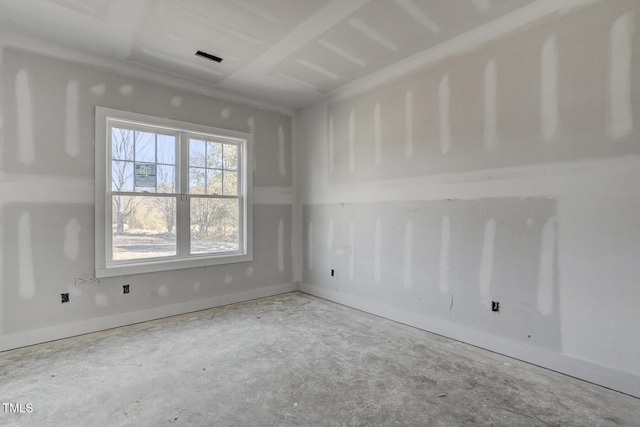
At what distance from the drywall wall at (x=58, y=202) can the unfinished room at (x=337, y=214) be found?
0.9 inches

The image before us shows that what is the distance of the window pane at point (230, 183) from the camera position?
4.60m

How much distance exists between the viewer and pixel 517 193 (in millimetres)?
2836

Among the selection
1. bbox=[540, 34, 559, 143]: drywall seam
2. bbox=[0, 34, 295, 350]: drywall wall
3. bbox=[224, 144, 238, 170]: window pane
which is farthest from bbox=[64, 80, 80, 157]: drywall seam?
bbox=[540, 34, 559, 143]: drywall seam

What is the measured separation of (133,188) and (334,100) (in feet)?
10.00

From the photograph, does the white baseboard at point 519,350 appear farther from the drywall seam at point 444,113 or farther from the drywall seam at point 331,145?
the drywall seam at point 331,145

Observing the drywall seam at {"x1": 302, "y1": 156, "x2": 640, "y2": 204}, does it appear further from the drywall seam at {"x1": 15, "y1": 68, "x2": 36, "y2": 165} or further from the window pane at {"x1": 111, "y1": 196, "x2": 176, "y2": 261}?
the drywall seam at {"x1": 15, "y1": 68, "x2": 36, "y2": 165}

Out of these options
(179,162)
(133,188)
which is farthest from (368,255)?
(133,188)

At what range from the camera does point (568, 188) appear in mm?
2561

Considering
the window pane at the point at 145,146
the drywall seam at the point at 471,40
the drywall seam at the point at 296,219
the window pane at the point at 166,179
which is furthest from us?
the drywall seam at the point at 296,219

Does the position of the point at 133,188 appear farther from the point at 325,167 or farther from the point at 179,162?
the point at 325,167

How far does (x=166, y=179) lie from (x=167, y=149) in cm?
40

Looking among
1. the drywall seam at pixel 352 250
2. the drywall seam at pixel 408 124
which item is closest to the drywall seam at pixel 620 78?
the drywall seam at pixel 408 124

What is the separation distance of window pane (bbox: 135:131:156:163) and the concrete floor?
208 centimetres

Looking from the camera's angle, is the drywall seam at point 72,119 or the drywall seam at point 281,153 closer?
the drywall seam at point 72,119
